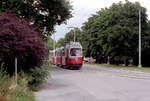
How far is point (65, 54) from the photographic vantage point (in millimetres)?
27672

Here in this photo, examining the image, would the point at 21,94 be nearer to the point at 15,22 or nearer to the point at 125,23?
the point at 15,22

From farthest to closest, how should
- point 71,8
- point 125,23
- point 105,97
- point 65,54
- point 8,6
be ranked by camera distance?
point 125,23, point 65,54, point 71,8, point 8,6, point 105,97

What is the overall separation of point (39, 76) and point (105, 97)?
150 inches

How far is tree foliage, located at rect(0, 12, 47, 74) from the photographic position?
8.30 m

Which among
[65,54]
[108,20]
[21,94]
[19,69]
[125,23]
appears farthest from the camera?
[108,20]

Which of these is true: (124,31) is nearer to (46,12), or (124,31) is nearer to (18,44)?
(46,12)

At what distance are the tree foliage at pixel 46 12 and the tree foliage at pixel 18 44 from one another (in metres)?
10.5

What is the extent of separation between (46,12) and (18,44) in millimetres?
14998

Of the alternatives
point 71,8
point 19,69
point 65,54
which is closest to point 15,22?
point 19,69

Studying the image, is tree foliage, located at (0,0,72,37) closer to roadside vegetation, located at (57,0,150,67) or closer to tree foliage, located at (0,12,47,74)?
tree foliage, located at (0,12,47,74)

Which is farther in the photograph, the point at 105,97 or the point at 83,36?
the point at 83,36

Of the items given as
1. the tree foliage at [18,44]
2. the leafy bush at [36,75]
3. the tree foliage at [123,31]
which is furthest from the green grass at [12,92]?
the tree foliage at [123,31]

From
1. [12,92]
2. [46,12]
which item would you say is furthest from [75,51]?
[12,92]

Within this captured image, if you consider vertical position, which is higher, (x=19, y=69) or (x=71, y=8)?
(x=71, y=8)
